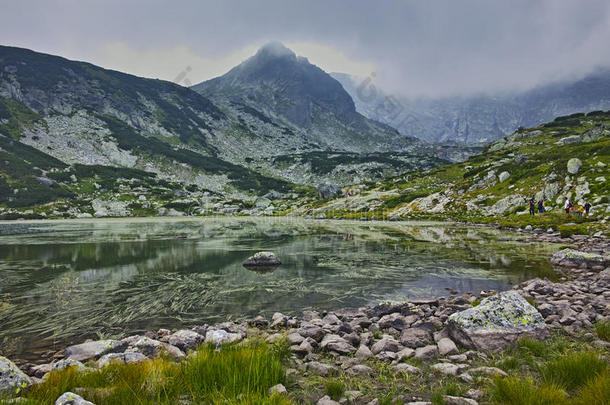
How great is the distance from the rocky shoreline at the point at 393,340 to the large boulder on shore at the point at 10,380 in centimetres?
1

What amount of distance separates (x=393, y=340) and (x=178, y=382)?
5761 mm

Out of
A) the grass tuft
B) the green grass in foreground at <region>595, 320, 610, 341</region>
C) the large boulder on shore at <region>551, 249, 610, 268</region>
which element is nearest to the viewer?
the grass tuft

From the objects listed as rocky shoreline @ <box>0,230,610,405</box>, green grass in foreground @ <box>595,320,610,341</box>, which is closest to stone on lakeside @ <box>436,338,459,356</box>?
rocky shoreline @ <box>0,230,610,405</box>

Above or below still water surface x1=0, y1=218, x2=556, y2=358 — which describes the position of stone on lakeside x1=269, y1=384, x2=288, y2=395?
above

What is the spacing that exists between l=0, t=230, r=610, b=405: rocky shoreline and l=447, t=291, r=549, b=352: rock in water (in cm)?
2

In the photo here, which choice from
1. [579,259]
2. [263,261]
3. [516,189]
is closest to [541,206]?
[516,189]

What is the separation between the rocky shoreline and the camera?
6.57 metres

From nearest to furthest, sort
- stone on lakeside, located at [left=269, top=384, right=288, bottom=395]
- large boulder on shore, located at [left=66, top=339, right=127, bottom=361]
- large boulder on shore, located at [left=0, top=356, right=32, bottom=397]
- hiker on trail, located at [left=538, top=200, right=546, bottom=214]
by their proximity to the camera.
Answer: large boulder on shore, located at [left=0, top=356, right=32, bottom=397], stone on lakeside, located at [left=269, top=384, right=288, bottom=395], large boulder on shore, located at [left=66, top=339, right=127, bottom=361], hiker on trail, located at [left=538, top=200, right=546, bottom=214]

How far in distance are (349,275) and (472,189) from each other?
75.7 metres

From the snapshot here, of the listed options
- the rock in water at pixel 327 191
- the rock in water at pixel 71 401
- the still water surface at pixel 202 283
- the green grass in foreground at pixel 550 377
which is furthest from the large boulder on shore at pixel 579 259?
the rock in water at pixel 327 191

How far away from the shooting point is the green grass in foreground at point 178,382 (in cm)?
481

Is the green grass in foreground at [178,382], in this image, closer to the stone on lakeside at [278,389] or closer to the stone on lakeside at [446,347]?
the stone on lakeside at [278,389]

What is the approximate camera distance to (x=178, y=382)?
548 cm

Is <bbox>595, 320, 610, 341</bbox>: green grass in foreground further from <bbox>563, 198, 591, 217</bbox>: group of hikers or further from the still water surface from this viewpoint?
<bbox>563, 198, 591, 217</bbox>: group of hikers
